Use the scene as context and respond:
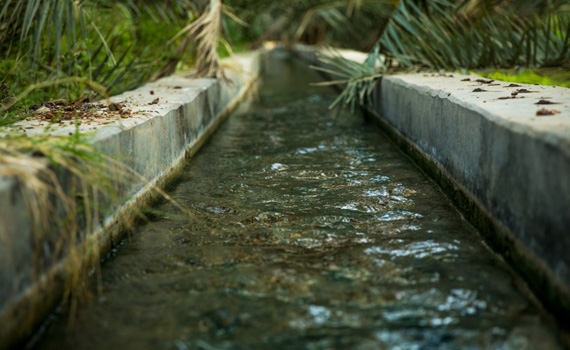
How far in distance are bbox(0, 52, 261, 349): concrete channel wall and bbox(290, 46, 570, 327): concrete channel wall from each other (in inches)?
60.9

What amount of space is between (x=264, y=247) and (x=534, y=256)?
1.10 meters

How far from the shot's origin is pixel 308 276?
2.32 metres

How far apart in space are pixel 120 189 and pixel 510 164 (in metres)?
1.70

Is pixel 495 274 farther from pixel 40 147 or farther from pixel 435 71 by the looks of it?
pixel 435 71

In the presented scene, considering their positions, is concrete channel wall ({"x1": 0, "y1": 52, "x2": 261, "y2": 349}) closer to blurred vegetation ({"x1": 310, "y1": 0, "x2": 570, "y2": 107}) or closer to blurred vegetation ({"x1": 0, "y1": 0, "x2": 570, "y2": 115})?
blurred vegetation ({"x1": 0, "y1": 0, "x2": 570, "y2": 115})

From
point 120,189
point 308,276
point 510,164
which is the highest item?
point 510,164

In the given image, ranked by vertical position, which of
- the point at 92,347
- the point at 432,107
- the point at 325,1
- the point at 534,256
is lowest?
the point at 92,347

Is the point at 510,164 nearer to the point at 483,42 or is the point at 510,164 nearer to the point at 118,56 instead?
the point at 483,42

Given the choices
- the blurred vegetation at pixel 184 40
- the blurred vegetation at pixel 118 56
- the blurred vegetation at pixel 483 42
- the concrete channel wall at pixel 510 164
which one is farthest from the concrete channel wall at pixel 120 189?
the concrete channel wall at pixel 510 164

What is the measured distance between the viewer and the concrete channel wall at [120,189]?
1797 mm

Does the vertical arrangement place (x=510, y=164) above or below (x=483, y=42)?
below

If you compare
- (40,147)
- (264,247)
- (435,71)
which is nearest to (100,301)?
(40,147)

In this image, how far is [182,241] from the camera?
2729mm

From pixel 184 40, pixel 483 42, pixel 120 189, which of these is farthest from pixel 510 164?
pixel 184 40
